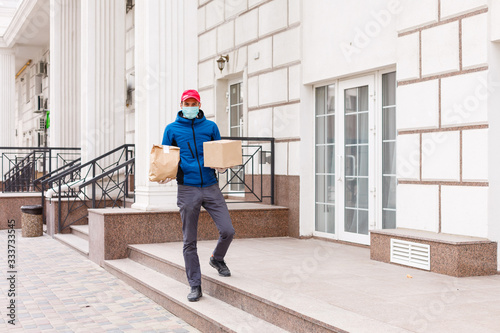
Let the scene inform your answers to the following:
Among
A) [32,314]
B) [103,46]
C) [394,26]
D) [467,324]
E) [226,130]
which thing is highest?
[103,46]

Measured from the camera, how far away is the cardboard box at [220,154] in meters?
5.46

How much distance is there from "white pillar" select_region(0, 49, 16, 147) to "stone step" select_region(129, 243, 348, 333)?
59.5 ft

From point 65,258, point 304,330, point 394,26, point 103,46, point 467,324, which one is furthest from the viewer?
point 103,46

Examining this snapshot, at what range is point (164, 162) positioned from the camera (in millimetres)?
5480

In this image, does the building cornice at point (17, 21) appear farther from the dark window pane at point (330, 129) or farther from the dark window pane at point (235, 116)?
the dark window pane at point (330, 129)

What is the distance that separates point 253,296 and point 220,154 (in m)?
1.32

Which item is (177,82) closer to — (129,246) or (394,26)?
(129,246)

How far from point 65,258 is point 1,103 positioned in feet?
52.8

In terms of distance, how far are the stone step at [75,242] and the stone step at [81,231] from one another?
8 centimetres

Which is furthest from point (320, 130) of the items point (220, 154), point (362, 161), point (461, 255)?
point (220, 154)

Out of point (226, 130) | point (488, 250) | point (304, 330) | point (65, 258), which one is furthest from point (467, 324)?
point (226, 130)

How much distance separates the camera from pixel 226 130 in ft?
38.5

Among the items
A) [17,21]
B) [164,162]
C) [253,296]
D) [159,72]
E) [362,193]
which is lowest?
[253,296]

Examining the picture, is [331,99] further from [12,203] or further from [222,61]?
[12,203]
